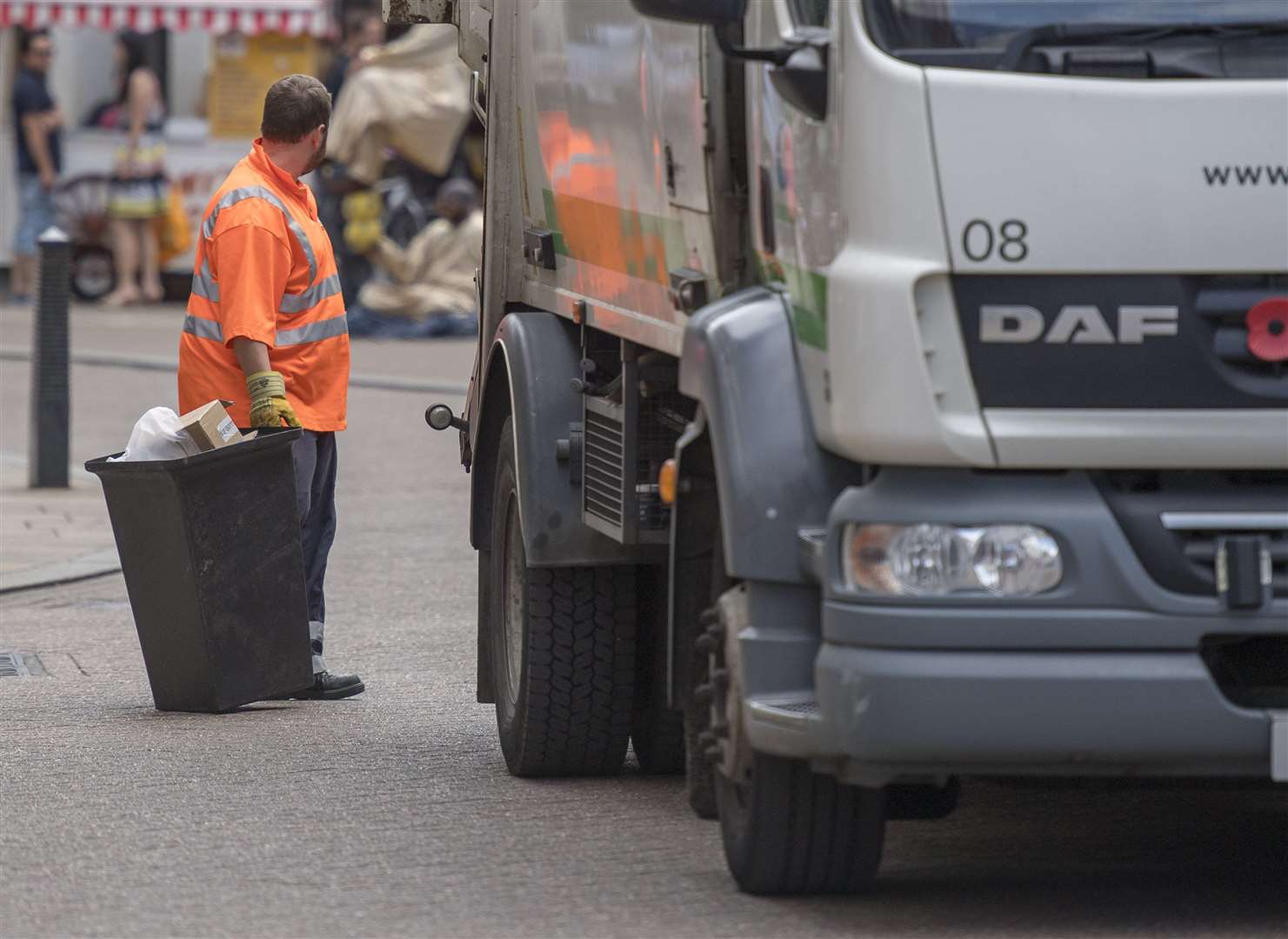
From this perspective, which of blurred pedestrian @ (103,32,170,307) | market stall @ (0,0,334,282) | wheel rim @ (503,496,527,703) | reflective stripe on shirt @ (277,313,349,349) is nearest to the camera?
wheel rim @ (503,496,527,703)

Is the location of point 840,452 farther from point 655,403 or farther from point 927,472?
point 655,403

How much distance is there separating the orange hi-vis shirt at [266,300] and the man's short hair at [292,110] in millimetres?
83

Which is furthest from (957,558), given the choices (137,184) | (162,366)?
(137,184)

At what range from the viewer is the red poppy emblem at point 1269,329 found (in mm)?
5023

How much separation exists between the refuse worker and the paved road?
695mm

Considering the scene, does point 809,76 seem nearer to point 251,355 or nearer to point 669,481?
point 669,481

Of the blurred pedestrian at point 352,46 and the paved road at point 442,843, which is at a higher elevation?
the paved road at point 442,843

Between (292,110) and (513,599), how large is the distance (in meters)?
1.83

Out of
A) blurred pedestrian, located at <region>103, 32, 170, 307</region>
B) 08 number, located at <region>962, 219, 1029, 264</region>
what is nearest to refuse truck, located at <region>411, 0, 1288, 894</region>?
08 number, located at <region>962, 219, 1029, 264</region>

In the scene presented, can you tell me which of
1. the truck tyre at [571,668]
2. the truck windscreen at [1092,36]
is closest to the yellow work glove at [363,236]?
the truck tyre at [571,668]

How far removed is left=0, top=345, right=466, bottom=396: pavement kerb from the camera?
1928 centimetres

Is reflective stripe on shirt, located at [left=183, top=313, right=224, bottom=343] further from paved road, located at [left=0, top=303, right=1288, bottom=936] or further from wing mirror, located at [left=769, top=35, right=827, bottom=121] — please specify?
wing mirror, located at [left=769, top=35, right=827, bottom=121]

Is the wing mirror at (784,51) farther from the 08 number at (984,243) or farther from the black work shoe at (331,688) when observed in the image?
the black work shoe at (331,688)

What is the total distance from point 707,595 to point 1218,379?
126cm
